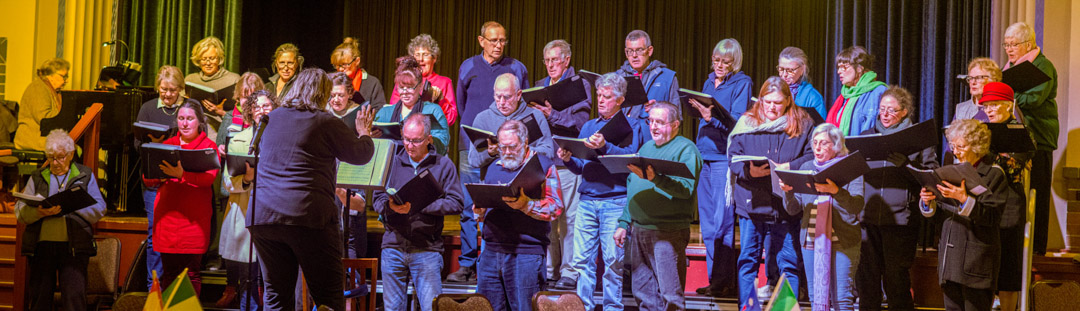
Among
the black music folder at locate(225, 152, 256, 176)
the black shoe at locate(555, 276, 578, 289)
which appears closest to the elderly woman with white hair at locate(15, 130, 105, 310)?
the black music folder at locate(225, 152, 256, 176)

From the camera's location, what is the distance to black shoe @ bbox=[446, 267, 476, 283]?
5430 millimetres

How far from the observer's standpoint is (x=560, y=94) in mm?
5266

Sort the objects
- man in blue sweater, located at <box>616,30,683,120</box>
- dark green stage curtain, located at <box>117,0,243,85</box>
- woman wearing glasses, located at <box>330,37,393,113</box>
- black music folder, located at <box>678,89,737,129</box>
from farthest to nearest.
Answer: dark green stage curtain, located at <box>117,0,243,85</box> → woman wearing glasses, located at <box>330,37,393,113</box> → man in blue sweater, located at <box>616,30,683,120</box> → black music folder, located at <box>678,89,737,129</box>

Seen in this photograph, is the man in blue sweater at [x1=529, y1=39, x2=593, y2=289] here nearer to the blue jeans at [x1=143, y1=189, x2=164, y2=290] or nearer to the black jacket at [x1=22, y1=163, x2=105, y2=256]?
the blue jeans at [x1=143, y1=189, x2=164, y2=290]

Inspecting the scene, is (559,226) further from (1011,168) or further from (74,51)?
(74,51)

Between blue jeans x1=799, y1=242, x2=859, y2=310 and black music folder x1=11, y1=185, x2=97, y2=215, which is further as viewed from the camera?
black music folder x1=11, y1=185, x2=97, y2=215

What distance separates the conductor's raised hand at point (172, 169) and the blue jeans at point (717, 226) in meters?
2.83

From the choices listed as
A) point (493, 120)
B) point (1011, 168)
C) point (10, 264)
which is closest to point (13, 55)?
point (10, 264)

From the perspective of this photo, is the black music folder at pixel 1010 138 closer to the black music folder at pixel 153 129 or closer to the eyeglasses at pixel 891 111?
the eyeglasses at pixel 891 111

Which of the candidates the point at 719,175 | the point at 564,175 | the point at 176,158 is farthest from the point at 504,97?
the point at 176,158

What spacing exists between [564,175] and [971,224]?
7.02 feet

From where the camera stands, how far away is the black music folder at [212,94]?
19.7 feet

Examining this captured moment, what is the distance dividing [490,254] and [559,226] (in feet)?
2.67

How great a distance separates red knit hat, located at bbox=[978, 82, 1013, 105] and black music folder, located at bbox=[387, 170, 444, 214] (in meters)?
3.03
